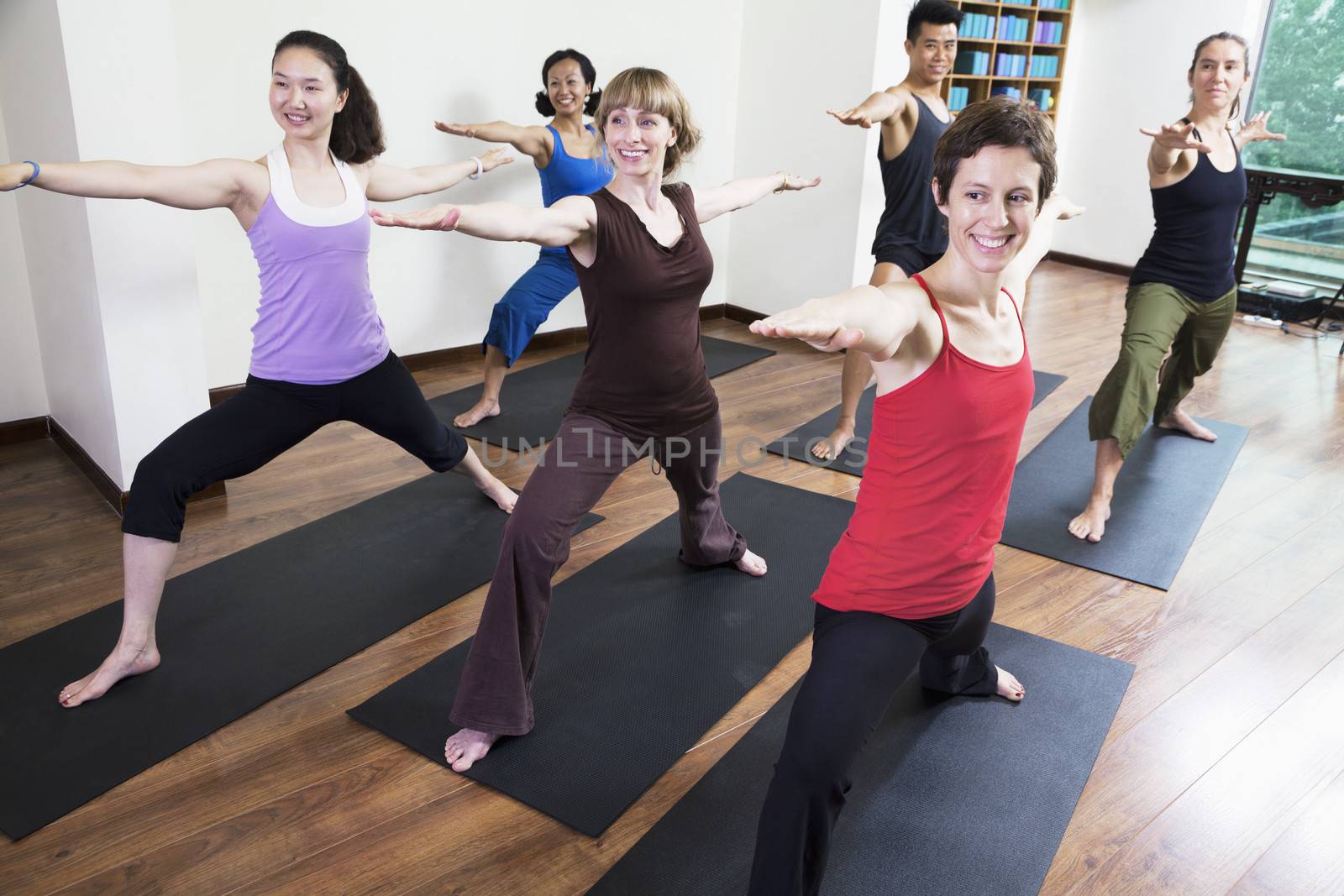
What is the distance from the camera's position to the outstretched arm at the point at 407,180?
2496 millimetres

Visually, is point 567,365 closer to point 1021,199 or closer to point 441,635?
point 441,635

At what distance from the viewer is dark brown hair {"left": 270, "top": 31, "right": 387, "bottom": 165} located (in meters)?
2.19

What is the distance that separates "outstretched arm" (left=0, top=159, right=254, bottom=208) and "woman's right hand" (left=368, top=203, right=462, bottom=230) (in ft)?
1.96

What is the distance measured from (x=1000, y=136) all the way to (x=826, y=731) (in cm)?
92

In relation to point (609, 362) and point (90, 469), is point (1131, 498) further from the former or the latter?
point (90, 469)

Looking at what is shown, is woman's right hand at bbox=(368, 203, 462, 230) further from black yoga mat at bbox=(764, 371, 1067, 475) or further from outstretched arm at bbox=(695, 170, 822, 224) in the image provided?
black yoga mat at bbox=(764, 371, 1067, 475)

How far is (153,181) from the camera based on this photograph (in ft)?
6.73

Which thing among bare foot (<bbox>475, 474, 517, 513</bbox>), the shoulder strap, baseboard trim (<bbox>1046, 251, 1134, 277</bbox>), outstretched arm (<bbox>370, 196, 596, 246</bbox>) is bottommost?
bare foot (<bbox>475, 474, 517, 513</bbox>)

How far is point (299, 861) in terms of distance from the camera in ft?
5.67

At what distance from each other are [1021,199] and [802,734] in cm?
86

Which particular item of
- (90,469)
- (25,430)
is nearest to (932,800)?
(90,469)

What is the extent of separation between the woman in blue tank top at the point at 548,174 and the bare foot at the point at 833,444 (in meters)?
1.18

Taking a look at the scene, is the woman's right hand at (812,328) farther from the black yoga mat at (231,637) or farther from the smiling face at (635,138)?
the black yoga mat at (231,637)

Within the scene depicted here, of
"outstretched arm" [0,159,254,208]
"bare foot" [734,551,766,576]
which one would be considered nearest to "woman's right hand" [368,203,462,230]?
"outstretched arm" [0,159,254,208]
